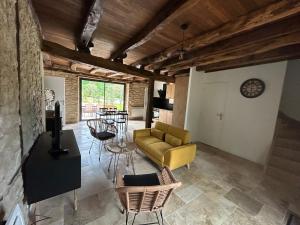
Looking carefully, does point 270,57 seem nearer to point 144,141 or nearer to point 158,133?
point 158,133

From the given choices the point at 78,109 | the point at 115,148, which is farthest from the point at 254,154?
the point at 78,109

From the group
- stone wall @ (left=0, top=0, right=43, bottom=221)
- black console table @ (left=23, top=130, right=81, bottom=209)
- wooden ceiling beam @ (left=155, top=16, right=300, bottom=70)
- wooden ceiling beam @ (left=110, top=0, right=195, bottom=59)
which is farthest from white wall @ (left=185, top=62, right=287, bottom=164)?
stone wall @ (left=0, top=0, right=43, bottom=221)

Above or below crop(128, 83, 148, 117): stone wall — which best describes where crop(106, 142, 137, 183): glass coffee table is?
below

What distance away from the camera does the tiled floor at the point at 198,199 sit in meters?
1.73

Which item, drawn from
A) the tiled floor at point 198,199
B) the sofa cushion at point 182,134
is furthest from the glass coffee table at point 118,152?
the sofa cushion at point 182,134

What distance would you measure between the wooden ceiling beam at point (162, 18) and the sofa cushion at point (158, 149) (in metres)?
2.11

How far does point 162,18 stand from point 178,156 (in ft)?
7.58

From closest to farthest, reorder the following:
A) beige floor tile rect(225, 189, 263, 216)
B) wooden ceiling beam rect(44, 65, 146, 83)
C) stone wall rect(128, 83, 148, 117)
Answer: beige floor tile rect(225, 189, 263, 216) < wooden ceiling beam rect(44, 65, 146, 83) < stone wall rect(128, 83, 148, 117)

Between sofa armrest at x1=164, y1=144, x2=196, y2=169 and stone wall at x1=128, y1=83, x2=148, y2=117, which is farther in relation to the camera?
stone wall at x1=128, y1=83, x2=148, y2=117

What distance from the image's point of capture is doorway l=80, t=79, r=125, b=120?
7.00m

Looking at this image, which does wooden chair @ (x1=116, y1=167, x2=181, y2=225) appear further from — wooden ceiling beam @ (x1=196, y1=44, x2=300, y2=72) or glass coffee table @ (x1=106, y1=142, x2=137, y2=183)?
wooden ceiling beam @ (x1=196, y1=44, x2=300, y2=72)

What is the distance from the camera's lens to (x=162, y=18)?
1.78 m

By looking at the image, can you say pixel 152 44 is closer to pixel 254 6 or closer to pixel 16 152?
pixel 254 6

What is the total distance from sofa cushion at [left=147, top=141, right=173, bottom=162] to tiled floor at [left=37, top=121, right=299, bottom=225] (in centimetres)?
32
